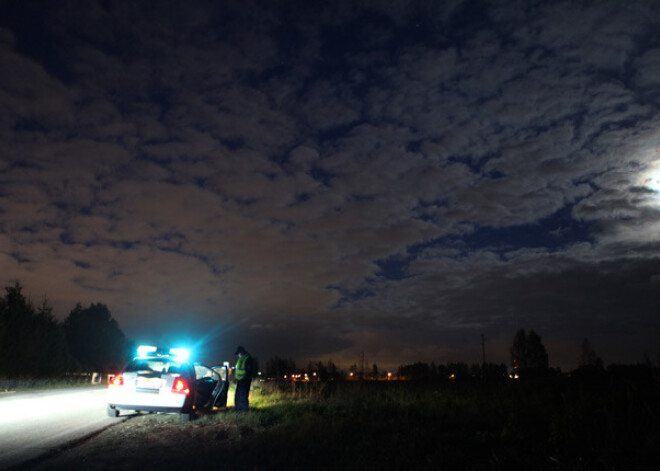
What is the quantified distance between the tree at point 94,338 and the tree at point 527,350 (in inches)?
3793

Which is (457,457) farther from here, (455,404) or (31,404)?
(31,404)

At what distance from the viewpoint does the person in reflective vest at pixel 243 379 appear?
14.8 m

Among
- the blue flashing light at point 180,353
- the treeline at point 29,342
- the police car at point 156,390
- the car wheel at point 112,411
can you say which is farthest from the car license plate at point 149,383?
the treeline at point 29,342

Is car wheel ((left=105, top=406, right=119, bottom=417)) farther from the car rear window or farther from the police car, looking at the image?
the car rear window

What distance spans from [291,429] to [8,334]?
4543 centimetres

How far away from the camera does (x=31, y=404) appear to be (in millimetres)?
17688

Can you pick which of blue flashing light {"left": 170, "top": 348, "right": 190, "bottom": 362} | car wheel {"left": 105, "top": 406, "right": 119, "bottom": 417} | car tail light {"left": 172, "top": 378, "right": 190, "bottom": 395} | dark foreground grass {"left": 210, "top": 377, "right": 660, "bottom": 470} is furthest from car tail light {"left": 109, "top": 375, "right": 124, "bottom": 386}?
dark foreground grass {"left": 210, "top": 377, "right": 660, "bottom": 470}

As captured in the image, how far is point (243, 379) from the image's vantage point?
14977mm

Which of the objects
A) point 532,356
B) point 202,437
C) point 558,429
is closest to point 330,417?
point 202,437

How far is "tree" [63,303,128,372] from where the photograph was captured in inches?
3191

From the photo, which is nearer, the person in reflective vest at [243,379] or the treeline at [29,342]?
the person in reflective vest at [243,379]

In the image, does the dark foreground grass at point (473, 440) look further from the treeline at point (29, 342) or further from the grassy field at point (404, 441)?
the treeline at point (29, 342)

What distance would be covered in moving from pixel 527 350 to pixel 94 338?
104412 millimetres

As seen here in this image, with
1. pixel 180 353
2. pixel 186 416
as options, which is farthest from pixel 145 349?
pixel 186 416
